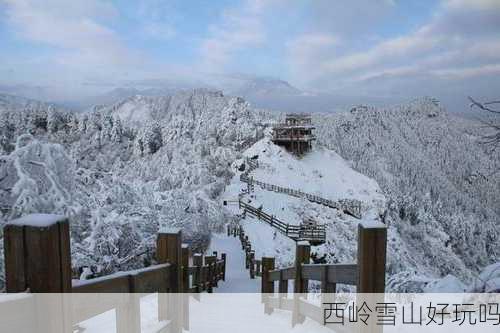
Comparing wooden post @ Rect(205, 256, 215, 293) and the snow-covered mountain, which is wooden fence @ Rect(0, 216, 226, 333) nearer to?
the snow-covered mountain

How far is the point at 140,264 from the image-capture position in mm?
7859

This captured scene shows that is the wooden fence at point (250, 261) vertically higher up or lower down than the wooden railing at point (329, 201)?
higher up

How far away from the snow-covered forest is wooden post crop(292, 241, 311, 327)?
2.16m

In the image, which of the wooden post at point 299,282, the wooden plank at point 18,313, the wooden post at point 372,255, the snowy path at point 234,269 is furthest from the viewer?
the snowy path at point 234,269

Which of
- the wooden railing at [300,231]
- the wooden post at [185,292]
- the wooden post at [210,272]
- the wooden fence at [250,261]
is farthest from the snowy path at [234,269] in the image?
the wooden post at [185,292]

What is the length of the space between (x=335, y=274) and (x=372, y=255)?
682 millimetres

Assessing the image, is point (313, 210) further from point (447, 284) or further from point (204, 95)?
point (204, 95)

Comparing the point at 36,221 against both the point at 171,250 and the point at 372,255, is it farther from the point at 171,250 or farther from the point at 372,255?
the point at 372,255

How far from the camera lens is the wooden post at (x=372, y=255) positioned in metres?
1.95

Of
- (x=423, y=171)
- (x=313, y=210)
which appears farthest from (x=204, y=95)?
(x=313, y=210)

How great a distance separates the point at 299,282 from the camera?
3631 millimetres

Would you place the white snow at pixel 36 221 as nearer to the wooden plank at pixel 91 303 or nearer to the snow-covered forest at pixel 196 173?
the wooden plank at pixel 91 303

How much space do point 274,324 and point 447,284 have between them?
2022 millimetres

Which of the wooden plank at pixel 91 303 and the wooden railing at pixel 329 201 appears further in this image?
the wooden railing at pixel 329 201
